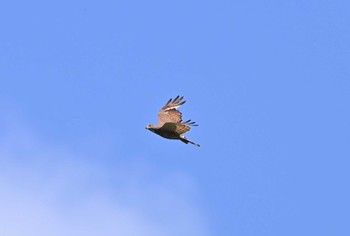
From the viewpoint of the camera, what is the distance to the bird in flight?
4034 cm

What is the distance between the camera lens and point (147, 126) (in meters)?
41.4

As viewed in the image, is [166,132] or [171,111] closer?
[166,132]

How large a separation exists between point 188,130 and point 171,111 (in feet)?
12.2

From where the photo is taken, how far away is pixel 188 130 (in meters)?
40.3

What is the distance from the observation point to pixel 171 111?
144ft

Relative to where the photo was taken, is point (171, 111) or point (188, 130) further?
point (171, 111)

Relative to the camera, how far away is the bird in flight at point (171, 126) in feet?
132

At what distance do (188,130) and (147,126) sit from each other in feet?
8.20

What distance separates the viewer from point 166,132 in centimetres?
4094

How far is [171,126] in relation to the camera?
133 feet

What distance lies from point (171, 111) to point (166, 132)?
3.05m

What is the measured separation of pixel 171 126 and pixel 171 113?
314 cm

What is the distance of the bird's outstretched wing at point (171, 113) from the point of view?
4250 centimetres

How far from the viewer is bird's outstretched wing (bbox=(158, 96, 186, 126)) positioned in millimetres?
42500
